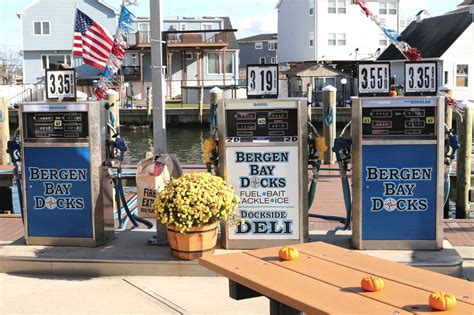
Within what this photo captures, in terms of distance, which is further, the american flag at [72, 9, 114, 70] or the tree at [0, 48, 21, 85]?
the tree at [0, 48, 21, 85]

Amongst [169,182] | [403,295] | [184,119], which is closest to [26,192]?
[169,182]

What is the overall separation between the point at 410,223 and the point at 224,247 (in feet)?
5.54

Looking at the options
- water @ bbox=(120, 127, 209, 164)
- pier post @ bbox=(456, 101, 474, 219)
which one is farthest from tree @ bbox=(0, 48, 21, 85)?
pier post @ bbox=(456, 101, 474, 219)

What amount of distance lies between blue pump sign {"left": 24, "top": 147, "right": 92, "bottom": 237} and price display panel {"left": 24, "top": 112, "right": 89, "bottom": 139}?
0.42 feet

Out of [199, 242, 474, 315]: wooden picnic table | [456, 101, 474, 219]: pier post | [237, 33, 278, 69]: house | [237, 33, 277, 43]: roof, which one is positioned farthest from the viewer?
[237, 33, 277, 43]: roof

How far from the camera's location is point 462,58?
3359cm

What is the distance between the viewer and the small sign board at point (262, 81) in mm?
5891

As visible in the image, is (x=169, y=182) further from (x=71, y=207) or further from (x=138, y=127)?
(x=138, y=127)

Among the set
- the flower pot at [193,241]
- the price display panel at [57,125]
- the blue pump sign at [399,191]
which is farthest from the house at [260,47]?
the flower pot at [193,241]

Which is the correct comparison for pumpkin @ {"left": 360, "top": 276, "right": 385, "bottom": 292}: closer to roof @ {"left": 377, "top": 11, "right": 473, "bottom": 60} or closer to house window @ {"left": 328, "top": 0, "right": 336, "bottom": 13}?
roof @ {"left": 377, "top": 11, "right": 473, "bottom": 60}

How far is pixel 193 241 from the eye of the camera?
18.3ft

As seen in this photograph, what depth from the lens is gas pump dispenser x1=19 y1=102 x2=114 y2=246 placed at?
6.00 metres

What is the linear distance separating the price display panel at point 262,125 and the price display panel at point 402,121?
2.16 ft

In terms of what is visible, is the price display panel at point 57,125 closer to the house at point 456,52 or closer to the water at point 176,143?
the water at point 176,143
